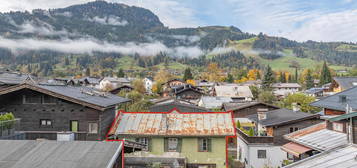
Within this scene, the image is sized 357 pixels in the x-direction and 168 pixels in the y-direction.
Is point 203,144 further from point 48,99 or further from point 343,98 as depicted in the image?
point 48,99

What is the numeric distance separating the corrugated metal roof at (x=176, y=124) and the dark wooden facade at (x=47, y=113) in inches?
92.4

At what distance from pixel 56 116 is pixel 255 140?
63.3ft

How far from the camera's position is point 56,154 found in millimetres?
8633

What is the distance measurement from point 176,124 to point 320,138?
10212 millimetres

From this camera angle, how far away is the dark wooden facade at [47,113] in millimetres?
20531

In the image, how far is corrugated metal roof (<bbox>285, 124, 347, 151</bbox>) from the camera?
615 inches

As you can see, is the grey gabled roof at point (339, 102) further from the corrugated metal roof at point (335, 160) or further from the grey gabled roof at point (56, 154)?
the grey gabled roof at point (56, 154)

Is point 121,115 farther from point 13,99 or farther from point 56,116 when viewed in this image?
point 13,99

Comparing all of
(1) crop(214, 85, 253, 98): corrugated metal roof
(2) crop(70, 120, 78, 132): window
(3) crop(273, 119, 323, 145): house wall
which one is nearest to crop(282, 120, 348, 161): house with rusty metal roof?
(3) crop(273, 119, 323, 145): house wall

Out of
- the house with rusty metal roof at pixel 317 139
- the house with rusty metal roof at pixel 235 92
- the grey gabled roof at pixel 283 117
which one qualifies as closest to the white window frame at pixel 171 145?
the house with rusty metal roof at pixel 317 139

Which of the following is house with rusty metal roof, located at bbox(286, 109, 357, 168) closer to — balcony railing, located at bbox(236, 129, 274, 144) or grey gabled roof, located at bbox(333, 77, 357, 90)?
balcony railing, located at bbox(236, 129, 274, 144)

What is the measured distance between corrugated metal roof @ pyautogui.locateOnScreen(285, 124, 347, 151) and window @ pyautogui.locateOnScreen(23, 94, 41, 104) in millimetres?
19422

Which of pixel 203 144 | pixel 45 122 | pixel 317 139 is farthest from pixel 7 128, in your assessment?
pixel 317 139

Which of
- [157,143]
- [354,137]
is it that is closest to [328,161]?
[354,137]
